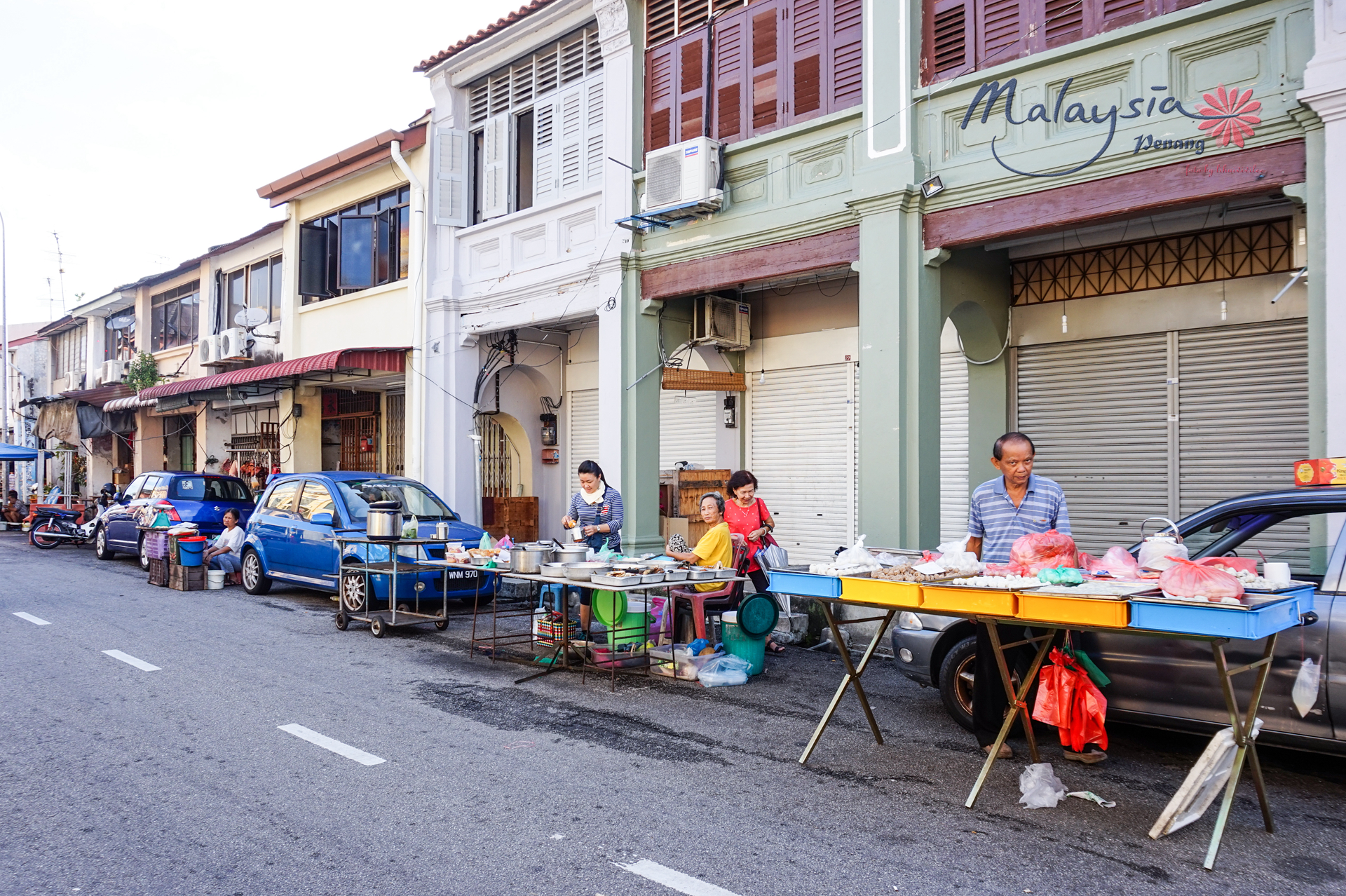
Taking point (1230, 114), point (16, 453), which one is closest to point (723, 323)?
point (1230, 114)

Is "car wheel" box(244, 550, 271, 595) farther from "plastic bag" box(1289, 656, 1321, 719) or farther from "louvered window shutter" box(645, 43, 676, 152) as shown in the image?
"plastic bag" box(1289, 656, 1321, 719)

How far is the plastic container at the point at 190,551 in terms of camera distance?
1357 centimetres

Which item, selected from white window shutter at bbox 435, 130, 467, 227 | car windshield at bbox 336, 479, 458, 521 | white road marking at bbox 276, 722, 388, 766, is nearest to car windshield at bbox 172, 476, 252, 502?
car windshield at bbox 336, 479, 458, 521

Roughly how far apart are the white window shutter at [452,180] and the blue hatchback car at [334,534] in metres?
4.84

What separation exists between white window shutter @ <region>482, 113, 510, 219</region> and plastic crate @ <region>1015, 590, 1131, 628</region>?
39.1 feet

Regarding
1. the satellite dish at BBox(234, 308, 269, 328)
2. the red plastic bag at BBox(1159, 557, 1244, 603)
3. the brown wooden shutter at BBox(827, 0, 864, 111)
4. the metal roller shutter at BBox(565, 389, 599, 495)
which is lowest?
the red plastic bag at BBox(1159, 557, 1244, 603)

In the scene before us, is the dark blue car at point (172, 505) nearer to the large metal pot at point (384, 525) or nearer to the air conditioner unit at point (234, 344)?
the air conditioner unit at point (234, 344)

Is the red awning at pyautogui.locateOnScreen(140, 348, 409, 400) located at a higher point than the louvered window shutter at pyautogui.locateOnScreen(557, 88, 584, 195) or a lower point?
lower

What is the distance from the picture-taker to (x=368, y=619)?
9.99m

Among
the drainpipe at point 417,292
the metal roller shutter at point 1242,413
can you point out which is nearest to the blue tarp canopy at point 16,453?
the drainpipe at point 417,292

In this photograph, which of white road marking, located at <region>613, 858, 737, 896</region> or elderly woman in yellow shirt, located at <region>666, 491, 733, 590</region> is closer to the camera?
white road marking, located at <region>613, 858, 737, 896</region>

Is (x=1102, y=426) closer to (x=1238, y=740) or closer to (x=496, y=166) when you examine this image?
(x=1238, y=740)

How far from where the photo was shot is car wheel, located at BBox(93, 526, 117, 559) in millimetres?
17844

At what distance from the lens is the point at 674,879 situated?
3865 mm
